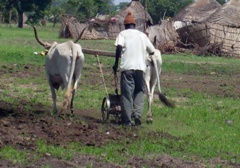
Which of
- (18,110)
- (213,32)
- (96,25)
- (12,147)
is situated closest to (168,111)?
(18,110)

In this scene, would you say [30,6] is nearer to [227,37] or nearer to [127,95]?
[227,37]

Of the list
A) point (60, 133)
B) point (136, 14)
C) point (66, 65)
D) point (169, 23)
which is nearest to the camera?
point (60, 133)

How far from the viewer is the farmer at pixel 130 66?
1170cm

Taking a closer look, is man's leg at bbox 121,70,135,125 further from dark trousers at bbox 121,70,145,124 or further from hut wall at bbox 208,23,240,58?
hut wall at bbox 208,23,240,58

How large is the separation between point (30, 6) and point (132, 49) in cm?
5295

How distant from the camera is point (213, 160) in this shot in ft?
29.1

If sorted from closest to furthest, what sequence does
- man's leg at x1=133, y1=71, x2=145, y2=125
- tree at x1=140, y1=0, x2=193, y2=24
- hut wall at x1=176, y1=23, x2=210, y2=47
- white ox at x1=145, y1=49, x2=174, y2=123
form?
man's leg at x1=133, y1=71, x2=145, y2=125 < white ox at x1=145, y1=49, x2=174, y2=123 < hut wall at x1=176, y1=23, x2=210, y2=47 < tree at x1=140, y1=0, x2=193, y2=24

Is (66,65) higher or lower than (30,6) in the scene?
higher

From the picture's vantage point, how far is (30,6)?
63.6 m

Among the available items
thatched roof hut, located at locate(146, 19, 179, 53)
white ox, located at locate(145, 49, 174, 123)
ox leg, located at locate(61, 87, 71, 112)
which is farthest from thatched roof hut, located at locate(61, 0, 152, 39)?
ox leg, located at locate(61, 87, 71, 112)

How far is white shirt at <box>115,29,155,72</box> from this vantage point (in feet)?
38.5

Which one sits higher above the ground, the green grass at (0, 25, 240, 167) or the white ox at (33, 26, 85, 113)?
the white ox at (33, 26, 85, 113)

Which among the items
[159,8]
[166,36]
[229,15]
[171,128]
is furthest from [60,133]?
[159,8]

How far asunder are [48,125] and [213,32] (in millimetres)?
24174
